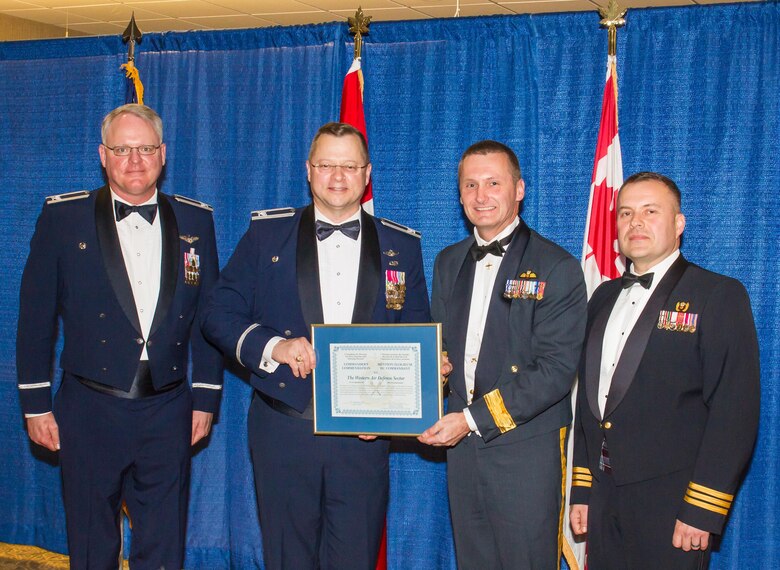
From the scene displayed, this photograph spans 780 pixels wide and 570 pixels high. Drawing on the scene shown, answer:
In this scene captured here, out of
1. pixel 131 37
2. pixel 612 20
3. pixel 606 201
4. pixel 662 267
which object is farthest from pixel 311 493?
pixel 131 37

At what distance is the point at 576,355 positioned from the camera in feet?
9.72

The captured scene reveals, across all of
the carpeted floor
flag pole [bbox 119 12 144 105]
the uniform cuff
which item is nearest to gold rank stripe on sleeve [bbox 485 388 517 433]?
the uniform cuff

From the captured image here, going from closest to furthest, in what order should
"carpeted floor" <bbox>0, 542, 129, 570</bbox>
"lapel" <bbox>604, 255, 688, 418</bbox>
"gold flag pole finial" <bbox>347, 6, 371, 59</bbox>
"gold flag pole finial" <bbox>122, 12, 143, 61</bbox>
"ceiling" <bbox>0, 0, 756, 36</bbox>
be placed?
"lapel" <bbox>604, 255, 688, 418</bbox> < "gold flag pole finial" <bbox>347, 6, 371, 59</bbox> < "gold flag pole finial" <bbox>122, 12, 143, 61</bbox> < "carpeted floor" <bbox>0, 542, 129, 570</bbox> < "ceiling" <bbox>0, 0, 756, 36</bbox>

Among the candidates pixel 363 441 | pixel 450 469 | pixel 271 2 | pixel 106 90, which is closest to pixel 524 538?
pixel 450 469

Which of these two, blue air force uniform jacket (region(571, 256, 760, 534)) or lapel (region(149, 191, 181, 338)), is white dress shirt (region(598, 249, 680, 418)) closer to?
blue air force uniform jacket (region(571, 256, 760, 534))

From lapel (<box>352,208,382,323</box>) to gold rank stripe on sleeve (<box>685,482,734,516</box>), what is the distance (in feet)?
4.35

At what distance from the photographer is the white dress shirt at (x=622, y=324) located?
2.89 m

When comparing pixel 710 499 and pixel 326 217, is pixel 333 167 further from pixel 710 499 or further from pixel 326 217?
pixel 710 499

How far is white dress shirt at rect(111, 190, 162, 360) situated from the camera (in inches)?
131

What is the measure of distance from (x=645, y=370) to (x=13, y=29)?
10353mm

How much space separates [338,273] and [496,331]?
0.66m

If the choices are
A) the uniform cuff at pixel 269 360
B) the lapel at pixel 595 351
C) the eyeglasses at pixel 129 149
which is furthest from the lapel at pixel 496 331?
the eyeglasses at pixel 129 149

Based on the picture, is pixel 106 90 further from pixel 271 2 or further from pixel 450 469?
pixel 271 2

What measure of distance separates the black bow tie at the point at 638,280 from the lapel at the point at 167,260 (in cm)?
185
